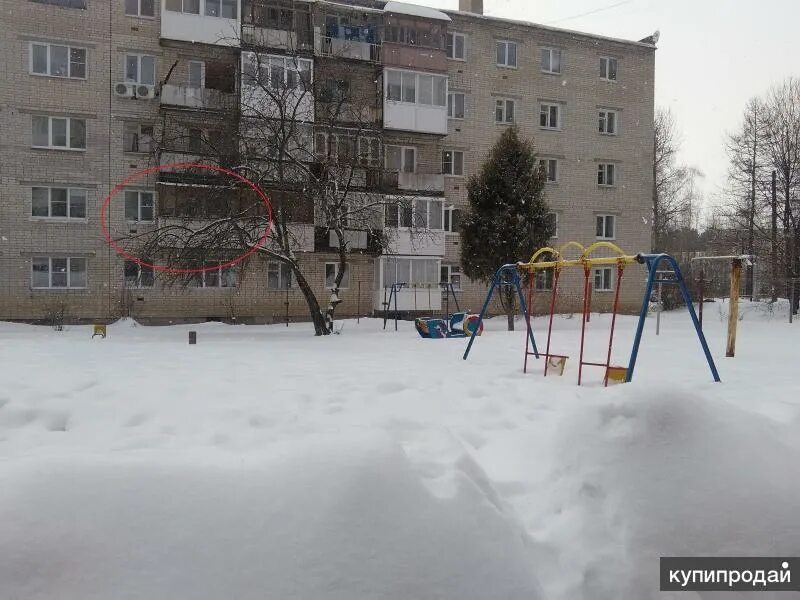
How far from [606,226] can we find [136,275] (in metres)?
22.1

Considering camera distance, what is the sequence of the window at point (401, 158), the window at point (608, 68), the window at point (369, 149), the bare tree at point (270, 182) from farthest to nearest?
the window at point (608, 68)
the window at point (401, 158)
the window at point (369, 149)
the bare tree at point (270, 182)

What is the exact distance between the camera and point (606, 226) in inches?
1233

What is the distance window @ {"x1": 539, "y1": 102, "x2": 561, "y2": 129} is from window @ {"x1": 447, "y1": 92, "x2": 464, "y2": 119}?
4121mm

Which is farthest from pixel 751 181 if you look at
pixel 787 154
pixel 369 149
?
pixel 369 149

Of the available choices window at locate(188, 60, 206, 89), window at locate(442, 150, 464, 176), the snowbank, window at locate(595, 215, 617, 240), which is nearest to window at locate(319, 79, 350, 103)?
window at locate(188, 60, 206, 89)

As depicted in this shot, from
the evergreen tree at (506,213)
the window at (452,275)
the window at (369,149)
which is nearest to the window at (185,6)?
the window at (369,149)

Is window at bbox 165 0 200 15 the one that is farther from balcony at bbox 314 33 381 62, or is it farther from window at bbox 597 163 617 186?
window at bbox 597 163 617 186

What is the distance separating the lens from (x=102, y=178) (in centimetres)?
2395

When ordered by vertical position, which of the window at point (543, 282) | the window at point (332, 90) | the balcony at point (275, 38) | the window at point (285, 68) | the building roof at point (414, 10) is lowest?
the window at point (543, 282)

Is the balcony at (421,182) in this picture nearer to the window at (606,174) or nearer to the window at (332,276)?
the window at (332,276)

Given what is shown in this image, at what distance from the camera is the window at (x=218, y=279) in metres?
24.4

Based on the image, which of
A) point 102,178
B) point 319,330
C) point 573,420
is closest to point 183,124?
point 102,178

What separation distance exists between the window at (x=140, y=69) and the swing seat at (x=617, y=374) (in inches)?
882

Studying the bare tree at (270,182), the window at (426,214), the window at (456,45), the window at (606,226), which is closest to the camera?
the bare tree at (270,182)
